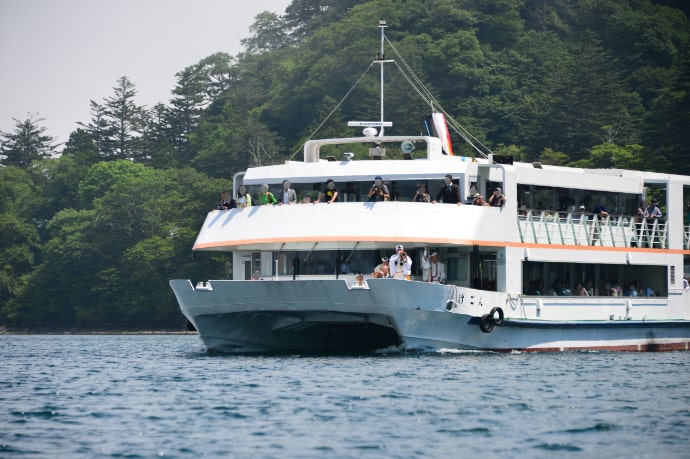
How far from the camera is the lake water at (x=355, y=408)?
1806 cm

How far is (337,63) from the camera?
107 metres

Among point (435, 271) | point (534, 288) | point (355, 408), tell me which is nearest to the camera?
point (355, 408)

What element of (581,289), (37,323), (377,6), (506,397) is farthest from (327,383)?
(377,6)

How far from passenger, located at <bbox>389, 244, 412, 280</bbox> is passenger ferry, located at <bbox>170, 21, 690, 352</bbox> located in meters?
0.27

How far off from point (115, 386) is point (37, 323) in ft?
224

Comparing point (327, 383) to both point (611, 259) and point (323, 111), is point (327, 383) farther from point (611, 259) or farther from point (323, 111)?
point (323, 111)

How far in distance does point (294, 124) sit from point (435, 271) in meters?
78.8

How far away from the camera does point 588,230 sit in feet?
115

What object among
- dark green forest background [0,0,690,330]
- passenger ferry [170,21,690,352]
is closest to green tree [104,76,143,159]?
dark green forest background [0,0,690,330]

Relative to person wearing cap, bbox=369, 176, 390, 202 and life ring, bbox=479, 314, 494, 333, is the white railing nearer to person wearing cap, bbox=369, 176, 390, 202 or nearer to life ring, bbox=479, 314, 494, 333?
life ring, bbox=479, 314, 494, 333

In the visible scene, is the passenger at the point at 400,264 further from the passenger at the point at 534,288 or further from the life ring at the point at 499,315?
the passenger at the point at 534,288

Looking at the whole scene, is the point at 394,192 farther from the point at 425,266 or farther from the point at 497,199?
the point at 497,199

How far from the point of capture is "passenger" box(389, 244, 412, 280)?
3034 cm

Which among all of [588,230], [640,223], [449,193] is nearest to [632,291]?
[640,223]
